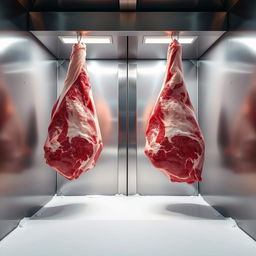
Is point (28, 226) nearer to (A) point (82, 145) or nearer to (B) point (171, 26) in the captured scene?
(A) point (82, 145)

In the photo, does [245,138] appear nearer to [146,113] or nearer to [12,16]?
[146,113]

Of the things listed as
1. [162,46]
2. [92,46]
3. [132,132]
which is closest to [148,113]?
[132,132]

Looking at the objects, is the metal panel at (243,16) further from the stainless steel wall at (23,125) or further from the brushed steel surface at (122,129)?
the stainless steel wall at (23,125)

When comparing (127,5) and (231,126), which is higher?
(127,5)

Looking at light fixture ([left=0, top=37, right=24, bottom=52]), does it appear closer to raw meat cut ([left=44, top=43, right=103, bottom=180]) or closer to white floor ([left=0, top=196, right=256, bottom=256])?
raw meat cut ([left=44, top=43, right=103, bottom=180])

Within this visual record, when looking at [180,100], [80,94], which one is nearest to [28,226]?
[80,94]

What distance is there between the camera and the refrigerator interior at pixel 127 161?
1016 millimetres

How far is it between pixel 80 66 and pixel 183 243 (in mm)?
875

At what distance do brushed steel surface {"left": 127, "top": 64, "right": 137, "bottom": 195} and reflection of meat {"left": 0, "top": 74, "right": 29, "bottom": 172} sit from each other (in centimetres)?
66

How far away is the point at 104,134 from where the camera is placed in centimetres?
175

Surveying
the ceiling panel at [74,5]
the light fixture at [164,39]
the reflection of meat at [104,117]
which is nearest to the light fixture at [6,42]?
the ceiling panel at [74,5]

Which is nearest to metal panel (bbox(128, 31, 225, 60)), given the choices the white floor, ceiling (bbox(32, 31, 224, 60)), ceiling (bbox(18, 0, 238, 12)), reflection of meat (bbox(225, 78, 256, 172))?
ceiling (bbox(32, 31, 224, 60))

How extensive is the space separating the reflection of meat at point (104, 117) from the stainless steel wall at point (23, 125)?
29cm

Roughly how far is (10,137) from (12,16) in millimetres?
465
